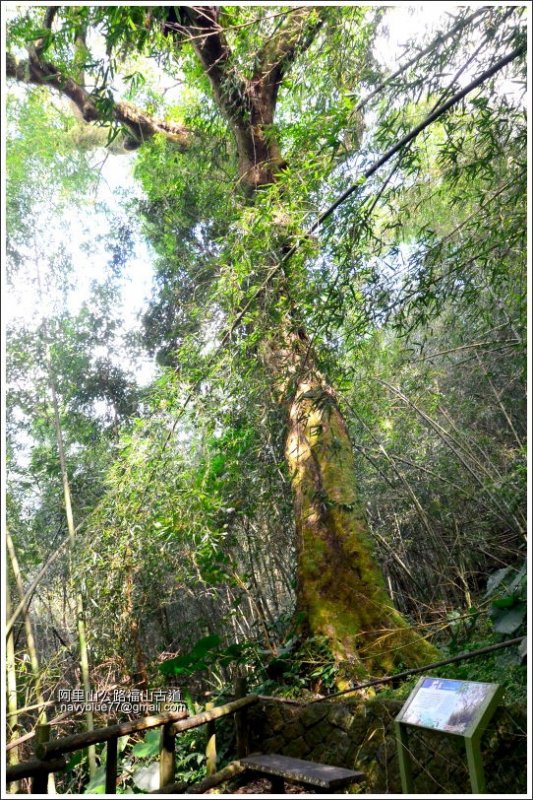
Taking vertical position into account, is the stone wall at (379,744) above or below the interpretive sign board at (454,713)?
below

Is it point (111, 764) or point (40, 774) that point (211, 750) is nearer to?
point (111, 764)

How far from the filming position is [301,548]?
385cm

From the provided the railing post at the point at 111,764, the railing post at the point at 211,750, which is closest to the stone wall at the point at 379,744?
the railing post at the point at 211,750

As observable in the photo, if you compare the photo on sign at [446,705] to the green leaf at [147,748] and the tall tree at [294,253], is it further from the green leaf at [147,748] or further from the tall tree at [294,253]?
the green leaf at [147,748]

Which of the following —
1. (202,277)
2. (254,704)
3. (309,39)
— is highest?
(202,277)

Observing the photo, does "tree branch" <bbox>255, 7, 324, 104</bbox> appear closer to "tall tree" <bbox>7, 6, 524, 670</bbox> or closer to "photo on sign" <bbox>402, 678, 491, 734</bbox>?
"tall tree" <bbox>7, 6, 524, 670</bbox>

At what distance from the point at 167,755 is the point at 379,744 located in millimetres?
993

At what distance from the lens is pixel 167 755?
2.93 meters

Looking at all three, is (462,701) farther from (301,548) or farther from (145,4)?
(145,4)

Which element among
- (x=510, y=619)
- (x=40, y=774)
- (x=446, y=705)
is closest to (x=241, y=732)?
(x=40, y=774)

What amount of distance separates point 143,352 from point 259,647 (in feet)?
11.8

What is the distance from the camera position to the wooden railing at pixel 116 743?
2365mm

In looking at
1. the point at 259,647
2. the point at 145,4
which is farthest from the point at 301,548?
the point at 145,4
